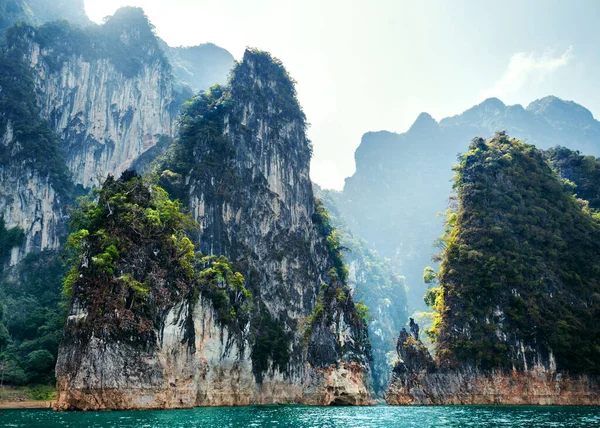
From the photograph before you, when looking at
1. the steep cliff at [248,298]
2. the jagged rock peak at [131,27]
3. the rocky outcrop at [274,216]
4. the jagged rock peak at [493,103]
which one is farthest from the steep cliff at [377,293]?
the jagged rock peak at [493,103]

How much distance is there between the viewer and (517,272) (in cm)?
5175

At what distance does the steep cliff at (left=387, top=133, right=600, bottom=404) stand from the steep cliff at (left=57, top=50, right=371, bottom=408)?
9.59 meters

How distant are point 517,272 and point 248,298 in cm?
2983

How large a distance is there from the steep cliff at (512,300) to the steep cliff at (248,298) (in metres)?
9.59

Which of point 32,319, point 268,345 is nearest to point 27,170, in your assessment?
point 32,319

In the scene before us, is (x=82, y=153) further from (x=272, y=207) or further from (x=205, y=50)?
Answer: (x=205, y=50)

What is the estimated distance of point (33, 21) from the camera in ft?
302

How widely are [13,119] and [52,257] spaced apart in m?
19.7

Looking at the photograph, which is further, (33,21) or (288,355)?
(33,21)

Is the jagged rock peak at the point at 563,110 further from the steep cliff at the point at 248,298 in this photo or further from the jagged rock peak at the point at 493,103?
the steep cliff at the point at 248,298

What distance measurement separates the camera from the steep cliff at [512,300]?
46688 millimetres

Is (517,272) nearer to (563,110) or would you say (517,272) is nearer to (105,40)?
(105,40)

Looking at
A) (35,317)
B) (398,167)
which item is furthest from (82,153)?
(398,167)

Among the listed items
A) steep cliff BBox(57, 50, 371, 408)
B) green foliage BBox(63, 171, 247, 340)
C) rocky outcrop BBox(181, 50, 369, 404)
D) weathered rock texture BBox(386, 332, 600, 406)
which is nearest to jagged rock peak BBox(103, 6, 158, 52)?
steep cliff BBox(57, 50, 371, 408)
